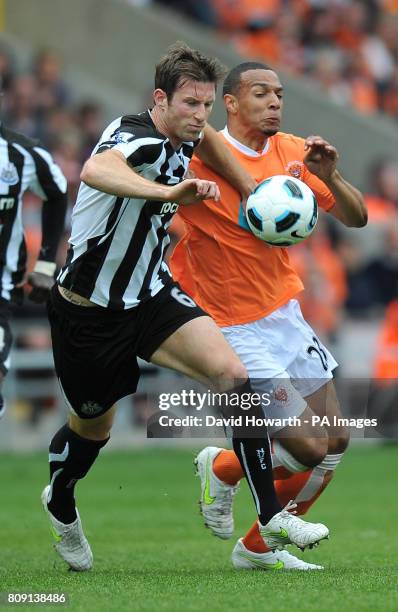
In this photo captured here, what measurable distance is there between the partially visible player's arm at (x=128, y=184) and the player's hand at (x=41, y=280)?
167 centimetres

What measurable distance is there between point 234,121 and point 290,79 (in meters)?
10.9

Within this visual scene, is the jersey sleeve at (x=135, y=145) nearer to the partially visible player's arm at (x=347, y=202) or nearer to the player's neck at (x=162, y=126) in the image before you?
the player's neck at (x=162, y=126)

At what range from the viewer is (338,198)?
7219 mm

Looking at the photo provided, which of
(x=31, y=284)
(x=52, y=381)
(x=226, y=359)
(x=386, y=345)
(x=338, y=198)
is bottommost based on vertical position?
(x=52, y=381)

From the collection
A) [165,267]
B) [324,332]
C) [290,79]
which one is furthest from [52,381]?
[165,267]

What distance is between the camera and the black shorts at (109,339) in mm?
6707

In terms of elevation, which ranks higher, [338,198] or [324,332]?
[338,198]

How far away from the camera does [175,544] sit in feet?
28.1

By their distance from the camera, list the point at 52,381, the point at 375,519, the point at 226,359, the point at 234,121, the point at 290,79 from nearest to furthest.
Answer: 1. the point at 226,359
2. the point at 234,121
3. the point at 375,519
4. the point at 52,381
5. the point at 290,79

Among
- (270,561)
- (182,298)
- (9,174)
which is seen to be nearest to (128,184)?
(182,298)

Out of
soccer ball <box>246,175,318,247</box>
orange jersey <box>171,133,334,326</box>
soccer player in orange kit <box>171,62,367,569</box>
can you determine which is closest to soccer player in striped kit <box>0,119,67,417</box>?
soccer player in orange kit <box>171,62,367,569</box>

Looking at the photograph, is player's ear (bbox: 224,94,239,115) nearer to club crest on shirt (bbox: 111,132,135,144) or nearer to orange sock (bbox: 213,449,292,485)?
club crest on shirt (bbox: 111,132,135,144)

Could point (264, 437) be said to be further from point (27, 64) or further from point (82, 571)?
point (27, 64)

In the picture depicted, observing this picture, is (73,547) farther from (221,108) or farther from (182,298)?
(221,108)
